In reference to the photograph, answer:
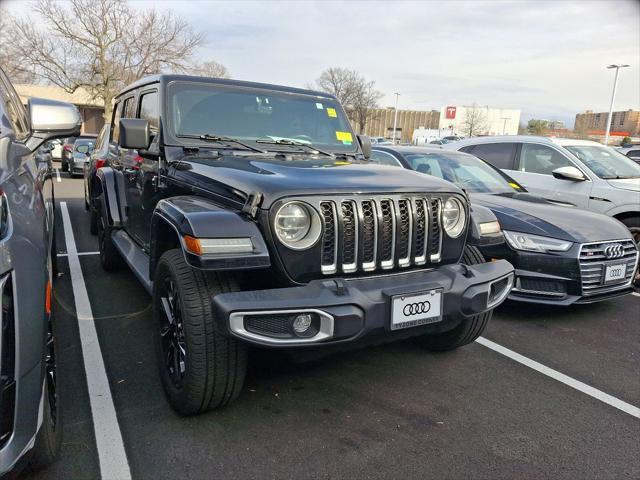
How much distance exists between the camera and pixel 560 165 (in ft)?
22.8

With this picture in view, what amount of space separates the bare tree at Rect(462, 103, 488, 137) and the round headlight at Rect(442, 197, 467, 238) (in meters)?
65.9

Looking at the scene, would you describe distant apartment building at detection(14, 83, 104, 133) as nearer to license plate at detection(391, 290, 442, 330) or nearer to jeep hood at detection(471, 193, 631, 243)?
jeep hood at detection(471, 193, 631, 243)

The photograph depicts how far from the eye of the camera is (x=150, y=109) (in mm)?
4059

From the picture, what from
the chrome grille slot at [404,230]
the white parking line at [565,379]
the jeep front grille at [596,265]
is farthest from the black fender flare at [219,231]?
the jeep front grille at [596,265]

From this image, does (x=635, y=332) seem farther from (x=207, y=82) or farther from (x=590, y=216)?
(x=207, y=82)

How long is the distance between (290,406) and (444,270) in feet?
4.01

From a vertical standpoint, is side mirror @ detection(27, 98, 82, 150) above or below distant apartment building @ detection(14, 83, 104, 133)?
below

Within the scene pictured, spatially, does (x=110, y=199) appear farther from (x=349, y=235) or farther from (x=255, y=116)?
(x=349, y=235)

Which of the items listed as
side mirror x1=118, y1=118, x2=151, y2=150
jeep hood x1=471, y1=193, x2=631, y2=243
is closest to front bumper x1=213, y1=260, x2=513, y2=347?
side mirror x1=118, y1=118, x2=151, y2=150

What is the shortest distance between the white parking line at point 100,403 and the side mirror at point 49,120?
148 centimetres

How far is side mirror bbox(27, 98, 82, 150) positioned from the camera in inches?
113

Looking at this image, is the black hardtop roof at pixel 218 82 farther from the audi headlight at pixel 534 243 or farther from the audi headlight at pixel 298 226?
the audi headlight at pixel 534 243

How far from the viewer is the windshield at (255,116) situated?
3.73 metres

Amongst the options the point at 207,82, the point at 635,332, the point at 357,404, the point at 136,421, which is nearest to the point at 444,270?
the point at 357,404
